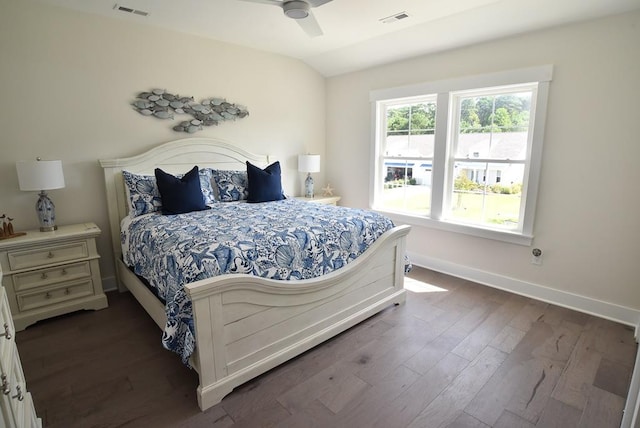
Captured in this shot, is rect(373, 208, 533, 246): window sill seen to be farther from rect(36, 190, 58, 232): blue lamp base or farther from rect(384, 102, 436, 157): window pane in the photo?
rect(36, 190, 58, 232): blue lamp base

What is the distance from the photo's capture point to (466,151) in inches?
139

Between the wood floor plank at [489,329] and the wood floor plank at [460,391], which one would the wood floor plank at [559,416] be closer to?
the wood floor plank at [460,391]

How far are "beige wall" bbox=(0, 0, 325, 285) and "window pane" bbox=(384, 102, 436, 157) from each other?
1.78m

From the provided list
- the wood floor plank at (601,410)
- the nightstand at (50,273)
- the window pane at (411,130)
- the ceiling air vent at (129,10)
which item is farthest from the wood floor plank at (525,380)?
the ceiling air vent at (129,10)

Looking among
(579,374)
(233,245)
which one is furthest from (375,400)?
(579,374)

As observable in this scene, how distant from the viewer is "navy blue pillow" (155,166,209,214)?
299 centimetres

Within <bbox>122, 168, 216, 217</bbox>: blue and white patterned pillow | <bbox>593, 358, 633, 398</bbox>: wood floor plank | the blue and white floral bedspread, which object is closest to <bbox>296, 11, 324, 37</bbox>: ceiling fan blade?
the blue and white floral bedspread

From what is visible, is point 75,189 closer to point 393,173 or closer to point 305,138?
point 305,138

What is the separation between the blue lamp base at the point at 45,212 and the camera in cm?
276

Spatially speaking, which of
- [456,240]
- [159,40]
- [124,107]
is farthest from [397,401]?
[159,40]

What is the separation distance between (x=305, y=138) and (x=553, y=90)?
2869 mm

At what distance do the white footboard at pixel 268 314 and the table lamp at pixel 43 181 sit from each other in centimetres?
187

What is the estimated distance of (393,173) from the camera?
429 cm

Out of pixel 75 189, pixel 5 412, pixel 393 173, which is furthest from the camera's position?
pixel 393 173
